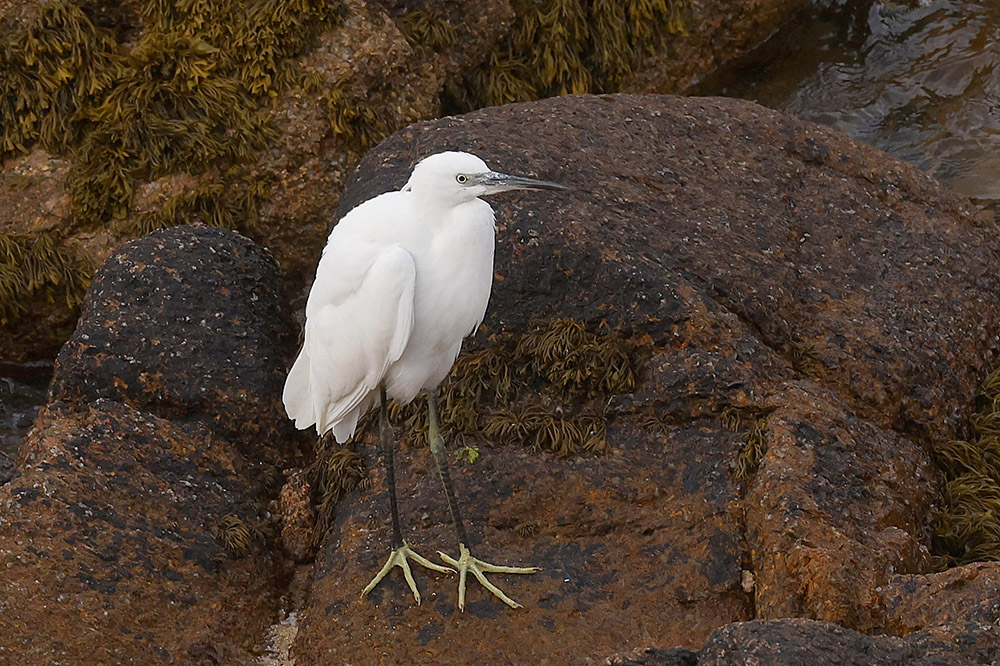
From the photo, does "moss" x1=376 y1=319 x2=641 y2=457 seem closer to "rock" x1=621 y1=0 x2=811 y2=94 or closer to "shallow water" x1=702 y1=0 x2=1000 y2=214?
"rock" x1=621 y1=0 x2=811 y2=94

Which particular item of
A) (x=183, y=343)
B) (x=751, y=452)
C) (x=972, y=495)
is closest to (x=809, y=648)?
(x=751, y=452)

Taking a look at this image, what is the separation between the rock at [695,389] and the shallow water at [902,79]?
2.19 m

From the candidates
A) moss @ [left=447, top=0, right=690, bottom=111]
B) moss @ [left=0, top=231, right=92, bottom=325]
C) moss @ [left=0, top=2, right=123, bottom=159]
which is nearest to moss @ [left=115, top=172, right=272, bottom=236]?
moss @ [left=0, top=231, right=92, bottom=325]

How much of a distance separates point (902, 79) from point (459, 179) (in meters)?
5.74

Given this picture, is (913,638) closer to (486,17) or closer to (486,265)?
(486,265)

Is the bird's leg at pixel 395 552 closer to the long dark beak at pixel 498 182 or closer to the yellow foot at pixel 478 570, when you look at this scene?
the yellow foot at pixel 478 570

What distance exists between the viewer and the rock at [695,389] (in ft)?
13.1

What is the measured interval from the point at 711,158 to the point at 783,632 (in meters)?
3.24

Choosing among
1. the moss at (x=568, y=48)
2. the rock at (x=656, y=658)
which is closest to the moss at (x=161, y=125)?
the moss at (x=568, y=48)

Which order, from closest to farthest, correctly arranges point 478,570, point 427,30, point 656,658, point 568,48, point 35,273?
point 656,658 < point 478,570 < point 35,273 < point 427,30 < point 568,48

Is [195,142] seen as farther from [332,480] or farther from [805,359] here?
[805,359]

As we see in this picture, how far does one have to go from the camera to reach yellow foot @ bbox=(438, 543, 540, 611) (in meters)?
4.07

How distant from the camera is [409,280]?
151 inches

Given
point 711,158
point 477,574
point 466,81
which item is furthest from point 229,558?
point 466,81
